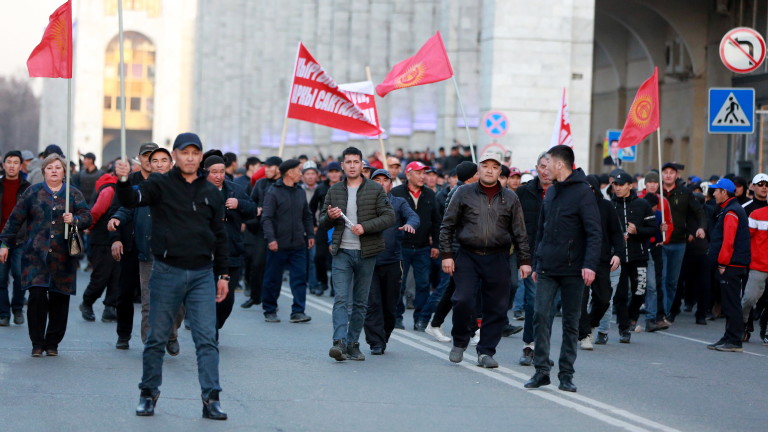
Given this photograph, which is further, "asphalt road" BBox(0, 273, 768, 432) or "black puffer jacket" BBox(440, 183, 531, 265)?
"black puffer jacket" BBox(440, 183, 531, 265)

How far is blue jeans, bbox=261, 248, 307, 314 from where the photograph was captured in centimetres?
1731

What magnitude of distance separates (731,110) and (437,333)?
7.70 m

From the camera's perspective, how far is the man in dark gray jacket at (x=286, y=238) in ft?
56.7

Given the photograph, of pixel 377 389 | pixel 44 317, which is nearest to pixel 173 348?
pixel 44 317

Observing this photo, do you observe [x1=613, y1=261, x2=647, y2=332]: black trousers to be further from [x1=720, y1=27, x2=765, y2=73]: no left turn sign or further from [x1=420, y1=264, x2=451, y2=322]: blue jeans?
[x1=720, y1=27, x2=765, y2=73]: no left turn sign

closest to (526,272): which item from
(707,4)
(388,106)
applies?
(707,4)

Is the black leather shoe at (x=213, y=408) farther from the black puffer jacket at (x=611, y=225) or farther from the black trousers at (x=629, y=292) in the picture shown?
the black trousers at (x=629, y=292)

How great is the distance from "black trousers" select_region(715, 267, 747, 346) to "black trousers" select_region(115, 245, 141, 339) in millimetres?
5834

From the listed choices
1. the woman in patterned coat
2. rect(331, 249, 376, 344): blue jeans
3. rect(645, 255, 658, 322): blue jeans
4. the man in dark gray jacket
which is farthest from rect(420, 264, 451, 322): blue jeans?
the woman in patterned coat

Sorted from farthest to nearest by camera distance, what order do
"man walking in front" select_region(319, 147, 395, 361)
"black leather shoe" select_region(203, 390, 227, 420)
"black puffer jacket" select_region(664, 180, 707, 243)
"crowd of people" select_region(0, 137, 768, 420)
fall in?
"black puffer jacket" select_region(664, 180, 707, 243) < "man walking in front" select_region(319, 147, 395, 361) < "crowd of people" select_region(0, 137, 768, 420) < "black leather shoe" select_region(203, 390, 227, 420)

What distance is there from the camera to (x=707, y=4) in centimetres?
4062

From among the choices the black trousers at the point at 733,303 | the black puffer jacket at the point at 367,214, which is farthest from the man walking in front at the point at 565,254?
the black trousers at the point at 733,303

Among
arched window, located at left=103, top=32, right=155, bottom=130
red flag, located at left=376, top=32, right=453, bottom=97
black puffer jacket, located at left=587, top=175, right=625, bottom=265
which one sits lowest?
black puffer jacket, located at left=587, top=175, right=625, bottom=265

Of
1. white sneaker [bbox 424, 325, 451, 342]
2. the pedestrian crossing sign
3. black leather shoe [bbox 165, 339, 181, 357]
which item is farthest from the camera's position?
the pedestrian crossing sign
